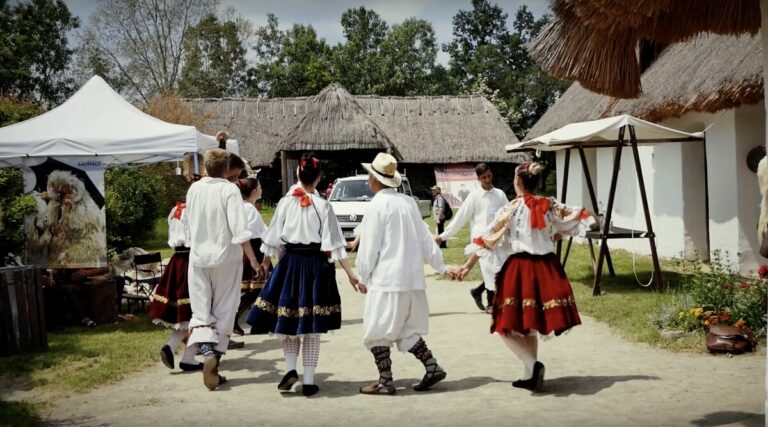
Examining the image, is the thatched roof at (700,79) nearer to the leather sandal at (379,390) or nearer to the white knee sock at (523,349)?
the white knee sock at (523,349)

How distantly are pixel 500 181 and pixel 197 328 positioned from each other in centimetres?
2814

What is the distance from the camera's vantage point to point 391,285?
5789 mm

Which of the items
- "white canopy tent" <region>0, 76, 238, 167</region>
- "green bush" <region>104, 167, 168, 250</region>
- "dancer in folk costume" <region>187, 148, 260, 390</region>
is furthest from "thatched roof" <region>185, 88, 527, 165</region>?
"dancer in folk costume" <region>187, 148, 260, 390</region>

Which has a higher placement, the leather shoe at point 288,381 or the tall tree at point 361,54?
the tall tree at point 361,54

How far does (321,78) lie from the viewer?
1636 inches

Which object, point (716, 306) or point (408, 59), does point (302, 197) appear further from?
point (408, 59)

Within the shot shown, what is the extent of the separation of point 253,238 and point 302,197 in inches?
Answer: 93.3

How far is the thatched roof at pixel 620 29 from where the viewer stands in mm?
5027

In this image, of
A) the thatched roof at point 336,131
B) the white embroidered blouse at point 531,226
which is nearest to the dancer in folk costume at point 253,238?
the white embroidered blouse at point 531,226

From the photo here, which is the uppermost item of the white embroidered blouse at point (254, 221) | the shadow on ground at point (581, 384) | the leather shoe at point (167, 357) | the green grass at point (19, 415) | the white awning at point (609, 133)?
the white awning at point (609, 133)

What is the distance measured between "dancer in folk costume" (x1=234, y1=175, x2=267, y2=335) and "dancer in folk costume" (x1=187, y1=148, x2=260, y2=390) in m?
1.53

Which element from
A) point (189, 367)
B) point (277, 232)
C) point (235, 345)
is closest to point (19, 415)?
point (189, 367)

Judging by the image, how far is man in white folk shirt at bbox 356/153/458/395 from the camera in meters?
5.79

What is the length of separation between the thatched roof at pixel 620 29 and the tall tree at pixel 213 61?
26.3 m
